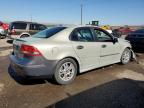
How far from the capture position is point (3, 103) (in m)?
3.90

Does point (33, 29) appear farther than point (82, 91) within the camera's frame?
Yes

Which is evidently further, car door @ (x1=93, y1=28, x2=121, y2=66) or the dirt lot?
car door @ (x1=93, y1=28, x2=121, y2=66)

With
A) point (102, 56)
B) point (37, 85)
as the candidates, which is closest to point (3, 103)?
point (37, 85)

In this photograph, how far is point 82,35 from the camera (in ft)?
17.7

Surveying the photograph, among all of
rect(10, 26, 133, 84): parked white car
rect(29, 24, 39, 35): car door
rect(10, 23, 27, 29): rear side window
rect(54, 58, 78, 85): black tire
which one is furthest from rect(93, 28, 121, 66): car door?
rect(10, 23, 27, 29): rear side window

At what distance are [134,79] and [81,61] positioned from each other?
1.67 meters

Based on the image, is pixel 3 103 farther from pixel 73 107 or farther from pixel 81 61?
pixel 81 61

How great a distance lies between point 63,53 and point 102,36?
1915mm

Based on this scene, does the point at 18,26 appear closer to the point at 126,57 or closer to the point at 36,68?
the point at 126,57

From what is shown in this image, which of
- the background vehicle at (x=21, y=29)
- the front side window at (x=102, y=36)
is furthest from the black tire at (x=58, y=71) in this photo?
the background vehicle at (x=21, y=29)

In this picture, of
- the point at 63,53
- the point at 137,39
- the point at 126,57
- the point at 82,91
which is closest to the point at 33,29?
the point at 137,39

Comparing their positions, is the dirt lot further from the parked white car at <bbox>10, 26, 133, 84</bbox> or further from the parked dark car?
the parked dark car

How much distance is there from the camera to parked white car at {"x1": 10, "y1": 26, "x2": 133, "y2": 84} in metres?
4.45

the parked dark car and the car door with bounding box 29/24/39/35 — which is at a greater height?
the car door with bounding box 29/24/39/35
